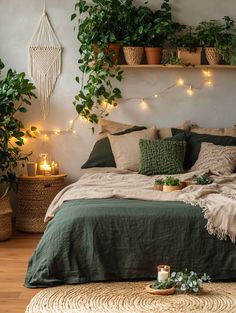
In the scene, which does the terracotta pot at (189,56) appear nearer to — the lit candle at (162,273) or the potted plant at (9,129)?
the potted plant at (9,129)

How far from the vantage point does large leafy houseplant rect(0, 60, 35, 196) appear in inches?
201

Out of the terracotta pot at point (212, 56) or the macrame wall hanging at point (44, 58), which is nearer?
the terracotta pot at point (212, 56)

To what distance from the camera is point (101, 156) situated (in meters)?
5.37

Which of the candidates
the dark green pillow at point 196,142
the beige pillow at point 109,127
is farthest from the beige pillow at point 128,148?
the dark green pillow at point 196,142

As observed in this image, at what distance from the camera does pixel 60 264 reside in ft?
12.1

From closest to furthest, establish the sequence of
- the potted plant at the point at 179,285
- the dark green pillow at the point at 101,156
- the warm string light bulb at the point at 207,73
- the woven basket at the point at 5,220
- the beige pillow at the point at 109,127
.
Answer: the potted plant at the point at 179,285 < the woven basket at the point at 5,220 < the dark green pillow at the point at 101,156 < the beige pillow at the point at 109,127 < the warm string light bulb at the point at 207,73

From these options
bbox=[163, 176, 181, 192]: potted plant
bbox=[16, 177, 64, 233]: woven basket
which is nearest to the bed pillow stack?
bbox=[163, 176, 181, 192]: potted plant

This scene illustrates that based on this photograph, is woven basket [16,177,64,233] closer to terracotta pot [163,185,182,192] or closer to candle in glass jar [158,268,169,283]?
terracotta pot [163,185,182,192]

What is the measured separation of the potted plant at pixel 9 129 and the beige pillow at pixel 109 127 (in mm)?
718

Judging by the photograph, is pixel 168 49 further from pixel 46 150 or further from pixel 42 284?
pixel 42 284

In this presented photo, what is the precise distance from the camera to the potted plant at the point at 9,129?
5109 mm

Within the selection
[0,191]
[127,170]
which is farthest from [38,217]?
[127,170]

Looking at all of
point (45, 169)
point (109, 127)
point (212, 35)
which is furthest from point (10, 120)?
point (212, 35)

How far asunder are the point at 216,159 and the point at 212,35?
1.19 meters
